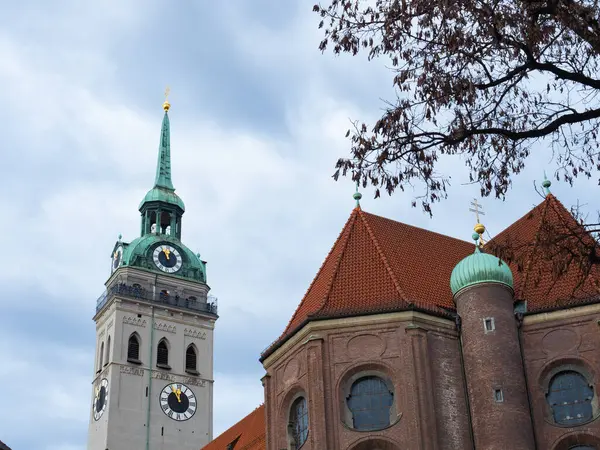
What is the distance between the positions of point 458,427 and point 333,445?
11.9 ft

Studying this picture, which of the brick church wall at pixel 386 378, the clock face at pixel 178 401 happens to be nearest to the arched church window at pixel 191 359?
the clock face at pixel 178 401

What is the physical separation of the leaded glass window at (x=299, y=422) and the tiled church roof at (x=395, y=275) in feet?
7.21

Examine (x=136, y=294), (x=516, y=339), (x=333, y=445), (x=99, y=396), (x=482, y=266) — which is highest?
(x=136, y=294)

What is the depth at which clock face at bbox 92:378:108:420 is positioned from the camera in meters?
60.7

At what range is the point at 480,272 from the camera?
98.9 feet

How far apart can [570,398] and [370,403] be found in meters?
5.79

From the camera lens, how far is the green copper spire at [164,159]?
71750 millimetres

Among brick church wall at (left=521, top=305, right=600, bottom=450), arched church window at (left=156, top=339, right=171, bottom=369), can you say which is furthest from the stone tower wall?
arched church window at (left=156, top=339, right=171, bottom=369)

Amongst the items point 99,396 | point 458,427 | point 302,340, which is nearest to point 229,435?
point 99,396

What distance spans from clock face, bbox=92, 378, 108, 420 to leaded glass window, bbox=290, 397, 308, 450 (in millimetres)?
31243

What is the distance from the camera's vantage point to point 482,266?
30.1 m

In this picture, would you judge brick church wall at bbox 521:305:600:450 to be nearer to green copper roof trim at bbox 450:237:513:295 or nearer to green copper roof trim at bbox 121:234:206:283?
green copper roof trim at bbox 450:237:513:295

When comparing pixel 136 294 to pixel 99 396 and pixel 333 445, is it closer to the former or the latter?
pixel 99 396

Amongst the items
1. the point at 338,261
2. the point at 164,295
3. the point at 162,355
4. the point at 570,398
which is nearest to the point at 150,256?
the point at 164,295
